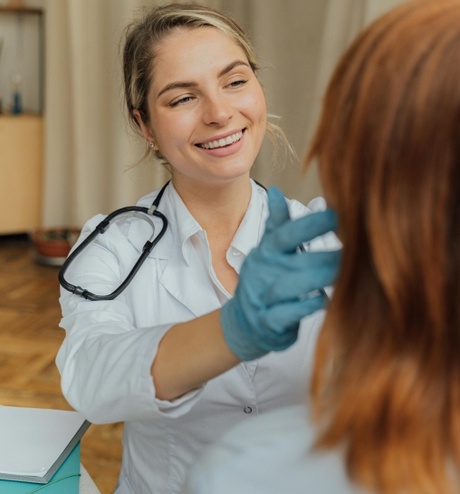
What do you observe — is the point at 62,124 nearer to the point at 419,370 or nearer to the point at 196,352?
the point at 196,352

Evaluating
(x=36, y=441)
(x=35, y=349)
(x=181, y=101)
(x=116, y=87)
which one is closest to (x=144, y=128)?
(x=181, y=101)

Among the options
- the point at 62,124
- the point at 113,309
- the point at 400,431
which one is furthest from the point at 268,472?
the point at 62,124

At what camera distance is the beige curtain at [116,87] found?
333 centimetres

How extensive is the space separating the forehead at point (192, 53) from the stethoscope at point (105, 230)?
21cm

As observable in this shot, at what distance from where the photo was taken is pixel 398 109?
57cm

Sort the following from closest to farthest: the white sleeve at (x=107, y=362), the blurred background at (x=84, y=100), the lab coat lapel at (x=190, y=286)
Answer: the white sleeve at (x=107, y=362)
the lab coat lapel at (x=190, y=286)
the blurred background at (x=84, y=100)

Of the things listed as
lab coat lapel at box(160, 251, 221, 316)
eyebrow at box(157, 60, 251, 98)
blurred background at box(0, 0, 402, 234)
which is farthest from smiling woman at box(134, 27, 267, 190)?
blurred background at box(0, 0, 402, 234)

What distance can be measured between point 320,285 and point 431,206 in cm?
21

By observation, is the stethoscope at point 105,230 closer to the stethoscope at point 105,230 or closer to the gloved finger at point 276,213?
the stethoscope at point 105,230

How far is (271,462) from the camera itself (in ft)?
2.06

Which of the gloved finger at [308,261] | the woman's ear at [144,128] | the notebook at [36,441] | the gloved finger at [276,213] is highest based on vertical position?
the gloved finger at [276,213]

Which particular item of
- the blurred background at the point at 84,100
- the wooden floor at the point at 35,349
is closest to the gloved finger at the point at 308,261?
the wooden floor at the point at 35,349

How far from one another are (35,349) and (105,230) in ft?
6.16

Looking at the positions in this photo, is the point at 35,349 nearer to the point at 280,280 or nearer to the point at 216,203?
the point at 216,203
